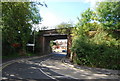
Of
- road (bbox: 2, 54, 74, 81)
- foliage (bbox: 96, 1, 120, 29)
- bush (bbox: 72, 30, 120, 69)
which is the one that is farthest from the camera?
foliage (bbox: 96, 1, 120, 29)

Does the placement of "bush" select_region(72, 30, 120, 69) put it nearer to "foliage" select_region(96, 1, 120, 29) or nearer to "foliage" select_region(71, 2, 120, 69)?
"foliage" select_region(71, 2, 120, 69)

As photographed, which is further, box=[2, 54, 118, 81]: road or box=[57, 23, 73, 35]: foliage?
box=[57, 23, 73, 35]: foliage

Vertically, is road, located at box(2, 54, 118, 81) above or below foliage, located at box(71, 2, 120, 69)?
below

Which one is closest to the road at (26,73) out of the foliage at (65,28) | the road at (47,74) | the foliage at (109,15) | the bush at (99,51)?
the road at (47,74)

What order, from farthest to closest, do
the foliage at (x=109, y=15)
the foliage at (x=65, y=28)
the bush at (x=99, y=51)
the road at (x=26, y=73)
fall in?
the foliage at (x=65, y=28) < the foliage at (x=109, y=15) < the bush at (x=99, y=51) < the road at (x=26, y=73)

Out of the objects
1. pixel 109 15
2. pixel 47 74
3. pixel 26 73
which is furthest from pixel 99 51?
pixel 26 73

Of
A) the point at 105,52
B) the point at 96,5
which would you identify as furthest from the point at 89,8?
the point at 105,52

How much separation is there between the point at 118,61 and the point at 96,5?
8822 mm

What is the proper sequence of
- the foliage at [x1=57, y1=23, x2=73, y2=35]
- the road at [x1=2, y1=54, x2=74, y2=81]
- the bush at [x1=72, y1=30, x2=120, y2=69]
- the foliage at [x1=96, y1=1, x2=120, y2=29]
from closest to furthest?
the road at [x1=2, y1=54, x2=74, y2=81] → the bush at [x1=72, y1=30, x2=120, y2=69] → the foliage at [x1=96, y1=1, x2=120, y2=29] → the foliage at [x1=57, y1=23, x2=73, y2=35]

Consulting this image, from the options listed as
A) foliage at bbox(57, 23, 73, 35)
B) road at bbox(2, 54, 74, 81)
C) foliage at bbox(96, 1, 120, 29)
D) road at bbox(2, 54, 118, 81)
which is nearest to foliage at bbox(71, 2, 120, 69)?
foliage at bbox(96, 1, 120, 29)

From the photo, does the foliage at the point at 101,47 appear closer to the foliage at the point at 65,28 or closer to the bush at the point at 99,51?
the bush at the point at 99,51

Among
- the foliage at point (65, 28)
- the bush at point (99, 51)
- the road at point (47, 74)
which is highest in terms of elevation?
the foliage at point (65, 28)

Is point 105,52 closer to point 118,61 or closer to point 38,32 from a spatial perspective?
point 118,61

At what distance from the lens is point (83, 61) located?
13.2 metres
